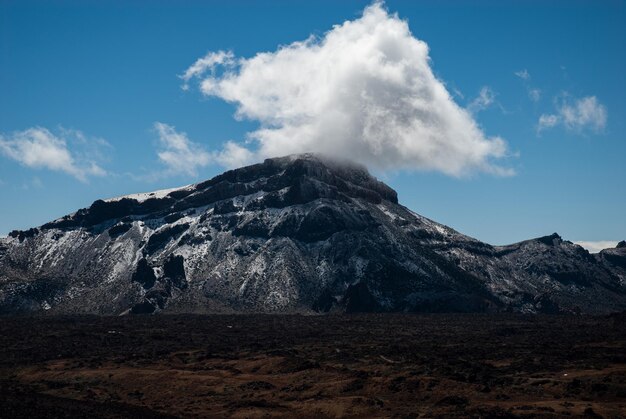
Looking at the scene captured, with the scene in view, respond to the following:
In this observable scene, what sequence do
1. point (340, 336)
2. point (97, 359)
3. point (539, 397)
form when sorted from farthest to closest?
→ 1. point (340, 336)
2. point (97, 359)
3. point (539, 397)

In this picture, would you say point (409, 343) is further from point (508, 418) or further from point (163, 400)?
point (508, 418)

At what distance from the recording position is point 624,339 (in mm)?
154500

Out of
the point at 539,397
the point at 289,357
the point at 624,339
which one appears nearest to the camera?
the point at 539,397

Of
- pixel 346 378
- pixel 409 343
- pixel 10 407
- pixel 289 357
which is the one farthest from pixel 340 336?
pixel 10 407

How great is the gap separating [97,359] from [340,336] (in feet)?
213

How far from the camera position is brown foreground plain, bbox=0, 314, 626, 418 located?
287 feet

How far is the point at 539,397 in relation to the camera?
89500 millimetres

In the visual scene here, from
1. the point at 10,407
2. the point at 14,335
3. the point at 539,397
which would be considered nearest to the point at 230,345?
the point at 14,335

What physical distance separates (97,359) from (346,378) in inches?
2436

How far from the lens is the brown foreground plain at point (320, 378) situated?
87562 mm

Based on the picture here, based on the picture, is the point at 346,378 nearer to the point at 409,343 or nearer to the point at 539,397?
the point at 539,397

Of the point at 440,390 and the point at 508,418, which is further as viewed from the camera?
the point at 440,390

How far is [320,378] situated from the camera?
107m

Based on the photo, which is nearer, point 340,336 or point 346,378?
point 346,378
